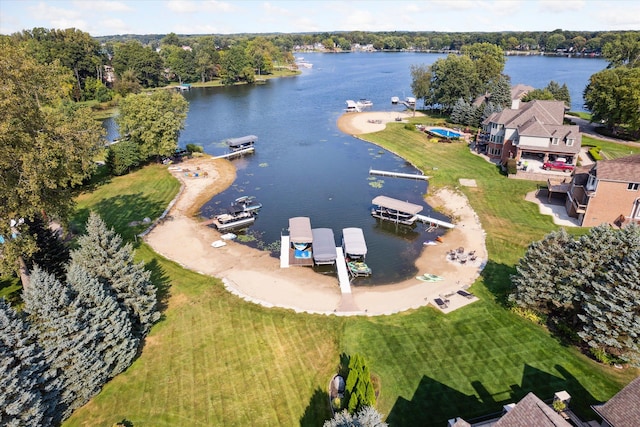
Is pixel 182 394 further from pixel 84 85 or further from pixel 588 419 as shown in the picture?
pixel 84 85

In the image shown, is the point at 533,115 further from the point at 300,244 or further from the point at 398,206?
the point at 300,244

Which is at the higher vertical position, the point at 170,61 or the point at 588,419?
the point at 170,61

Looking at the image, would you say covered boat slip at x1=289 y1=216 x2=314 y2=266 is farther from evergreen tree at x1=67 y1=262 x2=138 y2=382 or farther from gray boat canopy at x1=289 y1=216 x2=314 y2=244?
evergreen tree at x1=67 y1=262 x2=138 y2=382

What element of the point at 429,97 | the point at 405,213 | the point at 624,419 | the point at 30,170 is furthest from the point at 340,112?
the point at 624,419

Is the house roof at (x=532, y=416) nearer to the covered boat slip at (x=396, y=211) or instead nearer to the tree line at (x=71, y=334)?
the tree line at (x=71, y=334)

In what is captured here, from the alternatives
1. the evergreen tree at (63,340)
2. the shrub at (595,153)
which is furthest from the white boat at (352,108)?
the evergreen tree at (63,340)

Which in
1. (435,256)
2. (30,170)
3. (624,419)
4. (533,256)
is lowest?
(435,256)

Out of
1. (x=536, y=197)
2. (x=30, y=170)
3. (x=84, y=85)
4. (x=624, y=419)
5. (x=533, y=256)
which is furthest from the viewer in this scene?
(x=84, y=85)

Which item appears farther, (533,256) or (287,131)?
(287,131)
